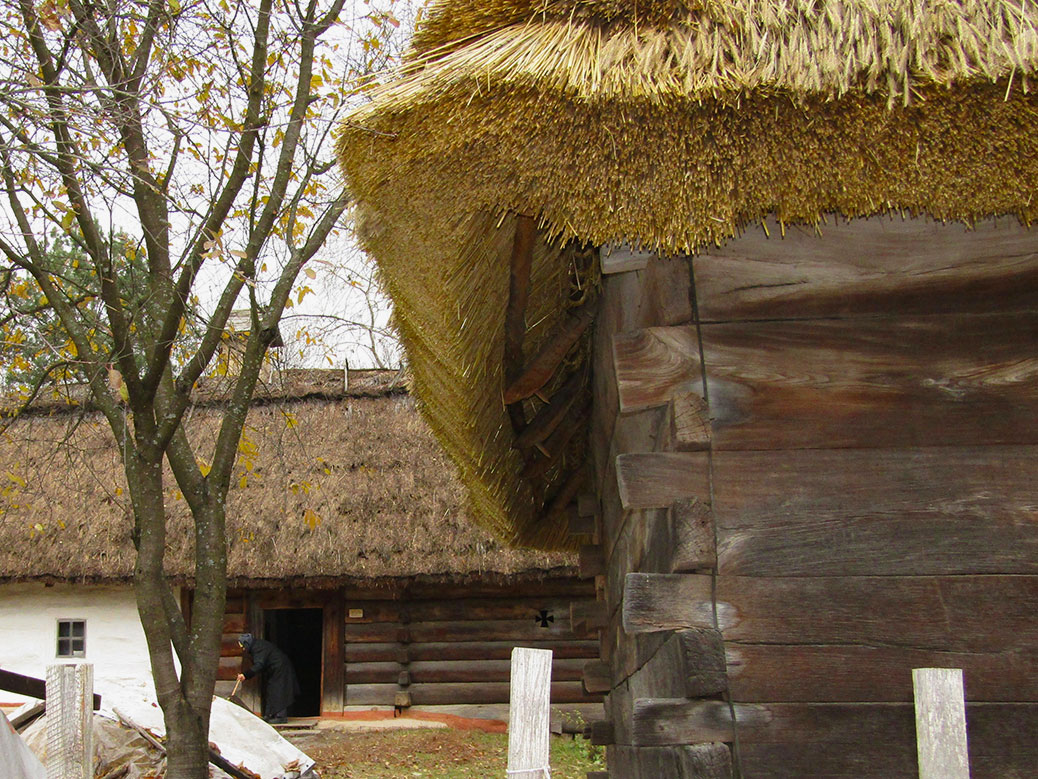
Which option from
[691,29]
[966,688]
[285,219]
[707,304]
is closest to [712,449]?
[707,304]

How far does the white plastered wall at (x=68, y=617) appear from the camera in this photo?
11.4 metres

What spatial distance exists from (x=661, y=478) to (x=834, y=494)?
1.67 ft

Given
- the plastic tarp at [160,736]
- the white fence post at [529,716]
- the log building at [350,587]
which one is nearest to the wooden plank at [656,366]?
the white fence post at [529,716]

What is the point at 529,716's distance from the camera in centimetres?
249

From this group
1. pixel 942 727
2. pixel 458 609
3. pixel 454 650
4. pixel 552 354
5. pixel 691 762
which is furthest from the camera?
pixel 458 609

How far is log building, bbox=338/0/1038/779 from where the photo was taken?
2.62 metres

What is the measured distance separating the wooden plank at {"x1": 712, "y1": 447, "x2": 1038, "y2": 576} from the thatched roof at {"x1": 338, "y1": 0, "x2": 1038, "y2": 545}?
2.36 feet

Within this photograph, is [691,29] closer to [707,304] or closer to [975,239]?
[707,304]

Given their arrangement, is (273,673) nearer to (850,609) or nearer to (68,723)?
(68,723)

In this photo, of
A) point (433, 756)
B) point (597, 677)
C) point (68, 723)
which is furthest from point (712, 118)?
point (433, 756)

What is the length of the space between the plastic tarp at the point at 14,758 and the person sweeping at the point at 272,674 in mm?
7418

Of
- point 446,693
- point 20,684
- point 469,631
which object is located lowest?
point 446,693

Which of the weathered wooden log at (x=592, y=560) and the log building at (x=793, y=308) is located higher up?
the log building at (x=793, y=308)

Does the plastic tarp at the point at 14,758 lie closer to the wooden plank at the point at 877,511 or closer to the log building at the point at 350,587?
the wooden plank at the point at 877,511
